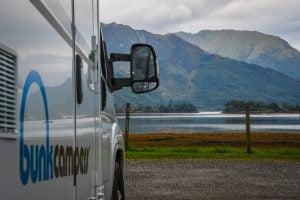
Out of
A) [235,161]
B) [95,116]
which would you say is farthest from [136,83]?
[235,161]

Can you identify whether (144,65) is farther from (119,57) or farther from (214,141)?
(214,141)

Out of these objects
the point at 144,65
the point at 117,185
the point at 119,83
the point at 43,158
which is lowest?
Answer: the point at 117,185

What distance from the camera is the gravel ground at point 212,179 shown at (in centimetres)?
1041

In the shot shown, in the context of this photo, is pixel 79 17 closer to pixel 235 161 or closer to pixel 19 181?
pixel 19 181

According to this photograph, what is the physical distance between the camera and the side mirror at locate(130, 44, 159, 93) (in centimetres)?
450

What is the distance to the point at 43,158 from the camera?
1900 millimetres

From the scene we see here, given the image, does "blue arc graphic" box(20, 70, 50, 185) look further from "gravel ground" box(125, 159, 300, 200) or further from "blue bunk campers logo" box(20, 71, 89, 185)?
"gravel ground" box(125, 159, 300, 200)

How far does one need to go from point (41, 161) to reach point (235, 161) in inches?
597

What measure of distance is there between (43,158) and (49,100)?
0.24 metres

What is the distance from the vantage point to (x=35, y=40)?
1878 millimetres

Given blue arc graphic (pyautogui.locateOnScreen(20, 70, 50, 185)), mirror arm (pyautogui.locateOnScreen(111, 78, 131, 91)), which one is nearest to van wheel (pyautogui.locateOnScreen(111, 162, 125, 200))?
mirror arm (pyautogui.locateOnScreen(111, 78, 131, 91))

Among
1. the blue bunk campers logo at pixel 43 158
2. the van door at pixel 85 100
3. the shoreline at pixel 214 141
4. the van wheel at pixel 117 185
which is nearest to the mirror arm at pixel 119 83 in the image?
the van wheel at pixel 117 185

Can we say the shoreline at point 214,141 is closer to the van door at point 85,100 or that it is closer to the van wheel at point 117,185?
the van wheel at point 117,185

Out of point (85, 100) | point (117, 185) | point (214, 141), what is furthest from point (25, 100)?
point (214, 141)
